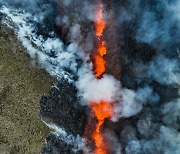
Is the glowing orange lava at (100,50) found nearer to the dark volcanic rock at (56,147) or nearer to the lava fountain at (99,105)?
the lava fountain at (99,105)

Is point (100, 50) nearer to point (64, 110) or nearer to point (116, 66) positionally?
point (116, 66)

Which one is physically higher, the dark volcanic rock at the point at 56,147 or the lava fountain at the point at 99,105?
the lava fountain at the point at 99,105

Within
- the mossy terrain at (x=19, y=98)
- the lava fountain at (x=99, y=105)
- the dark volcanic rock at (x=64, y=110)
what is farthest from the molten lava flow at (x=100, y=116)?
the mossy terrain at (x=19, y=98)

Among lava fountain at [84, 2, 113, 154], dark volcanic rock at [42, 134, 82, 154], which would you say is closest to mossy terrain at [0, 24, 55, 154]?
dark volcanic rock at [42, 134, 82, 154]

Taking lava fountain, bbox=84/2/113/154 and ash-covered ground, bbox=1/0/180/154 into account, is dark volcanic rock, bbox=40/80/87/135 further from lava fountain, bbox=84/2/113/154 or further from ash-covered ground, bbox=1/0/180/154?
lava fountain, bbox=84/2/113/154

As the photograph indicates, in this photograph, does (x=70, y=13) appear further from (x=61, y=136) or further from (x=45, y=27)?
(x=61, y=136)

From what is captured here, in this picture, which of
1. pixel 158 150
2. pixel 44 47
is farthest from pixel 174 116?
pixel 44 47
